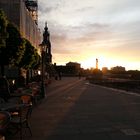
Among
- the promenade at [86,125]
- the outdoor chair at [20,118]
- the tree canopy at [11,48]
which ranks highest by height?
the tree canopy at [11,48]

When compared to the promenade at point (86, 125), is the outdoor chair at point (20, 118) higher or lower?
higher

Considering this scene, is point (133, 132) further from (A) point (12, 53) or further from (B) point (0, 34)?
(A) point (12, 53)

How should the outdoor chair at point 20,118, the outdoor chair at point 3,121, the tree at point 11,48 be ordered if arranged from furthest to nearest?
the tree at point 11,48
the outdoor chair at point 20,118
the outdoor chair at point 3,121

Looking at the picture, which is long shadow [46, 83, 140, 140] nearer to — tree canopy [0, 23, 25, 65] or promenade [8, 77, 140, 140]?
promenade [8, 77, 140, 140]

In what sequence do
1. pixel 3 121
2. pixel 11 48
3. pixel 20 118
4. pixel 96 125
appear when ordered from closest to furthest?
pixel 3 121 → pixel 20 118 → pixel 96 125 → pixel 11 48

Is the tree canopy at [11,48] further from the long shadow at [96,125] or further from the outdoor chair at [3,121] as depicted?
the outdoor chair at [3,121]

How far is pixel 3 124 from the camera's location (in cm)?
995

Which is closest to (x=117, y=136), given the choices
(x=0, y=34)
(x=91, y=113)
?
(x=91, y=113)

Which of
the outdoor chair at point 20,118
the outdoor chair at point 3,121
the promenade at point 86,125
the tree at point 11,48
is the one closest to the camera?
the outdoor chair at point 3,121

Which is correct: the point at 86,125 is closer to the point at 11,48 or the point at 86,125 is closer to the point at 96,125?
the point at 96,125

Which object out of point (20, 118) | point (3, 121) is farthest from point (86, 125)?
point (3, 121)

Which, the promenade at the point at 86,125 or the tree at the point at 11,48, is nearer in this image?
the promenade at the point at 86,125

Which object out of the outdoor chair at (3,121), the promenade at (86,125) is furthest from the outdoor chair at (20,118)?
the outdoor chair at (3,121)

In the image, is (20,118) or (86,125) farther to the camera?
(86,125)
